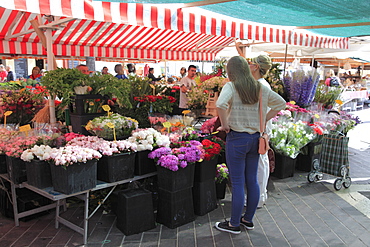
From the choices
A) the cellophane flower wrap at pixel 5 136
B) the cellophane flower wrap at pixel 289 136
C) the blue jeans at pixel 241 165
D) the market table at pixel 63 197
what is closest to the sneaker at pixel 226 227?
the blue jeans at pixel 241 165

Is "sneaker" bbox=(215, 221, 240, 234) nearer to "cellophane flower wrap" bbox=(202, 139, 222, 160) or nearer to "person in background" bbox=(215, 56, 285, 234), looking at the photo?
"person in background" bbox=(215, 56, 285, 234)

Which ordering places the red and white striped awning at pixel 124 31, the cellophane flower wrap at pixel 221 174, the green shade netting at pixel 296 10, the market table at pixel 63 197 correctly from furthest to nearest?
the green shade netting at pixel 296 10 < the cellophane flower wrap at pixel 221 174 < the red and white striped awning at pixel 124 31 < the market table at pixel 63 197

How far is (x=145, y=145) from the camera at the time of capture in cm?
313

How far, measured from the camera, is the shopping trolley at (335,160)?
423 cm

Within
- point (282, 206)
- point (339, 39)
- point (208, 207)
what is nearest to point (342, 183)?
point (282, 206)

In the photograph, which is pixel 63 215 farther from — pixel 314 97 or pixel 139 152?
pixel 314 97

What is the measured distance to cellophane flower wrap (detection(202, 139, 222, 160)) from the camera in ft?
10.9

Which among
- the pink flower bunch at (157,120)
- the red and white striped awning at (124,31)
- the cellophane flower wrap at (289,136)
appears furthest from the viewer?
the cellophane flower wrap at (289,136)

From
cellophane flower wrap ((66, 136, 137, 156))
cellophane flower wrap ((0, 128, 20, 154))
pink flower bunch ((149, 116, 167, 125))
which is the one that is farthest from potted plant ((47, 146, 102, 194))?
pink flower bunch ((149, 116, 167, 125))

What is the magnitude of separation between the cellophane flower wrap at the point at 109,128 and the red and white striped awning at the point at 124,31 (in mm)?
1097

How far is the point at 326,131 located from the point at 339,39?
13.4 ft

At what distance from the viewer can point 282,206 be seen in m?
3.70

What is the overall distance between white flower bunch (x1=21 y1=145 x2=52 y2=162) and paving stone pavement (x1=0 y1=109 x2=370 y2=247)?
2.69ft

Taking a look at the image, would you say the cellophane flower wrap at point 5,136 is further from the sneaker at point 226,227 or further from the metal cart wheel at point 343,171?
the metal cart wheel at point 343,171
